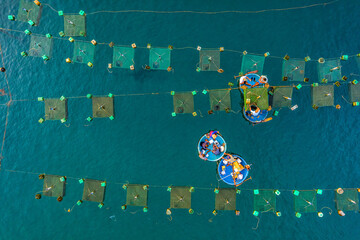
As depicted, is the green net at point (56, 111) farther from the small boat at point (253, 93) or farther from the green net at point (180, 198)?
the small boat at point (253, 93)

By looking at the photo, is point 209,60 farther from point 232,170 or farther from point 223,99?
point 232,170

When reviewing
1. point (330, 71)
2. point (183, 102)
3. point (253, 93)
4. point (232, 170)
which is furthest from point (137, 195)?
point (330, 71)

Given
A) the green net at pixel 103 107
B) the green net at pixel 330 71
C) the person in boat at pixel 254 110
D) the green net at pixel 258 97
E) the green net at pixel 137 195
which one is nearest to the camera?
the green net at pixel 258 97

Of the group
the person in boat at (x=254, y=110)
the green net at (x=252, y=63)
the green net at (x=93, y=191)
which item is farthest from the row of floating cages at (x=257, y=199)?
the green net at (x=252, y=63)

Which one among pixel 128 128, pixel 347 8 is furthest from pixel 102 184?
pixel 347 8

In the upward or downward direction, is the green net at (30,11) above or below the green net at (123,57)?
above
